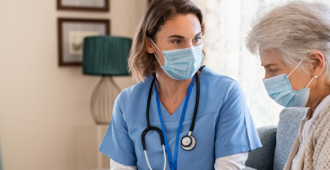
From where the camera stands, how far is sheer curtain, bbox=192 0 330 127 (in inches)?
79.3

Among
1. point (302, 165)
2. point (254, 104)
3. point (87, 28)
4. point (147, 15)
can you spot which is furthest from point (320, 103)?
point (87, 28)

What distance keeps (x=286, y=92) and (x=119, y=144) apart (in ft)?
2.69

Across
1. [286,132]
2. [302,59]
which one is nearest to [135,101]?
[286,132]

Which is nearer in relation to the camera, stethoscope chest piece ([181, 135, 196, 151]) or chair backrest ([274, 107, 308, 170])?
stethoscope chest piece ([181, 135, 196, 151])

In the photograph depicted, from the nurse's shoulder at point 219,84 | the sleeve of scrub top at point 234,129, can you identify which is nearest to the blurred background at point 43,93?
the nurse's shoulder at point 219,84

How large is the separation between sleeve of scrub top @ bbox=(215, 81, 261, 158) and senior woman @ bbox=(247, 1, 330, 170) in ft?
1.16

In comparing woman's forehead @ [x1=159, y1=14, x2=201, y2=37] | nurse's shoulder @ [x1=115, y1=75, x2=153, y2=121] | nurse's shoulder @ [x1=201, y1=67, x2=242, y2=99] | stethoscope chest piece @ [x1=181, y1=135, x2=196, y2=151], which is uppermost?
woman's forehead @ [x1=159, y1=14, x2=201, y2=37]

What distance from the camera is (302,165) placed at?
0.97m

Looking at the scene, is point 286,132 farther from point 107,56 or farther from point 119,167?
point 107,56

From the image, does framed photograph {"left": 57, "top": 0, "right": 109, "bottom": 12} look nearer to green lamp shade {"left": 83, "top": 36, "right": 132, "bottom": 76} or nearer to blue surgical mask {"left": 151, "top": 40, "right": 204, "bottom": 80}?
green lamp shade {"left": 83, "top": 36, "right": 132, "bottom": 76}

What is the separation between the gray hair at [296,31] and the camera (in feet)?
3.01

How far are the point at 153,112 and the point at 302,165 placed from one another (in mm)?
724

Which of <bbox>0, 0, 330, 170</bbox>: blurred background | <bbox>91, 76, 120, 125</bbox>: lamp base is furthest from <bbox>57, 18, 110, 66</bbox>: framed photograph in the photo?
<bbox>91, 76, 120, 125</bbox>: lamp base

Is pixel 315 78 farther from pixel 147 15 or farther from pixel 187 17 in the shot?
pixel 147 15
